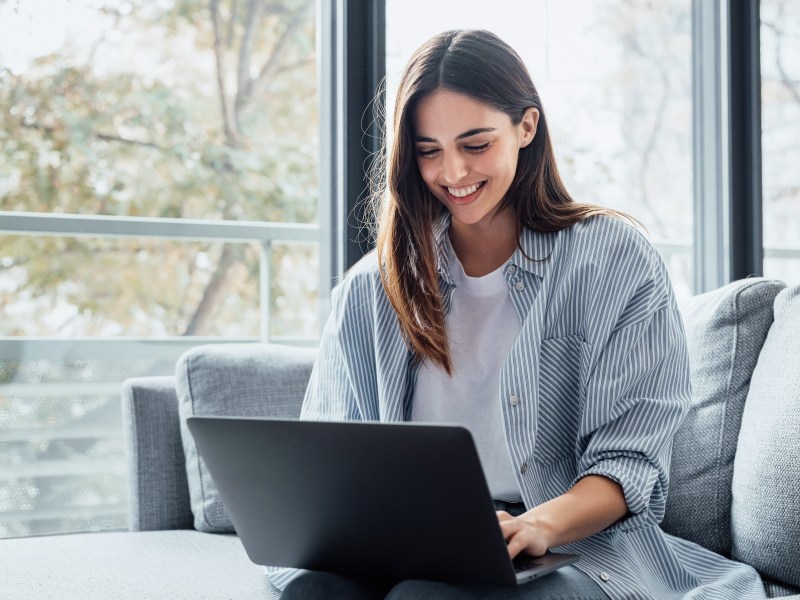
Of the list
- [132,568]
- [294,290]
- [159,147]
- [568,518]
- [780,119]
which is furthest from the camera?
[294,290]

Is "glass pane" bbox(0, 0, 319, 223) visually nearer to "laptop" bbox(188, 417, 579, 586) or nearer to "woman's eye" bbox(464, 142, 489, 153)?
"woman's eye" bbox(464, 142, 489, 153)

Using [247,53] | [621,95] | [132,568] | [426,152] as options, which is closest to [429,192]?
[426,152]

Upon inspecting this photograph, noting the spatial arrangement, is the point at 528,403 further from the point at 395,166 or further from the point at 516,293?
the point at 395,166

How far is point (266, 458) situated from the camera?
99 centimetres

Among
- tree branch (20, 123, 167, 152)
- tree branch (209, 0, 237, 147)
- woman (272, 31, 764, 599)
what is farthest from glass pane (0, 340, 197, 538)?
woman (272, 31, 764, 599)

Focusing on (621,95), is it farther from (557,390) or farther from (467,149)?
(557,390)

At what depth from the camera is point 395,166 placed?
55.7 inches

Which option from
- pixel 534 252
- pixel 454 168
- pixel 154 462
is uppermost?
pixel 454 168

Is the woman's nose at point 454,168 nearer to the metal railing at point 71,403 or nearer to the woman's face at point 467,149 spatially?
the woman's face at point 467,149

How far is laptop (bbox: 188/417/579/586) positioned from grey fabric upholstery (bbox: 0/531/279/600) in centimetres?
28

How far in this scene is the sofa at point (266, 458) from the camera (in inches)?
52.6

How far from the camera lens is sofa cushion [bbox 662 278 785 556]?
58.3 inches

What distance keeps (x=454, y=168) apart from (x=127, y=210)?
1.42 meters

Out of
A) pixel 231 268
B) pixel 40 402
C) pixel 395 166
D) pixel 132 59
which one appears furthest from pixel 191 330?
pixel 395 166
